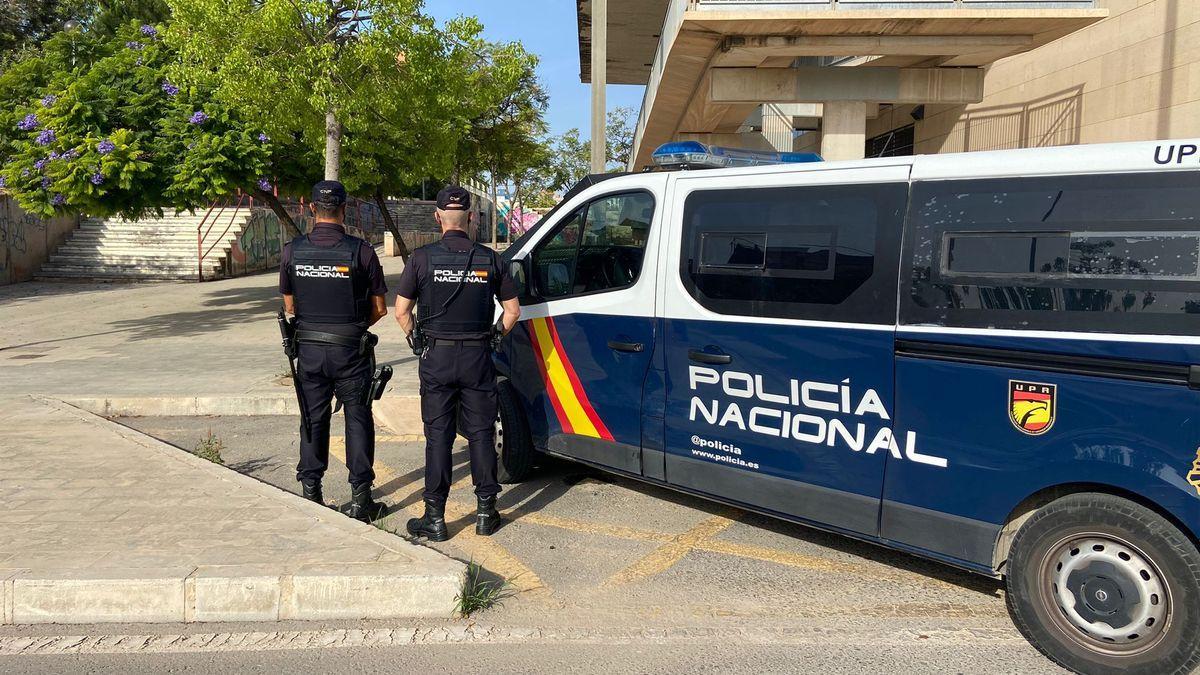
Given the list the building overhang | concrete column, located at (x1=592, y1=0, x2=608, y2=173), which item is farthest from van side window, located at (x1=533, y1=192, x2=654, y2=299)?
the building overhang

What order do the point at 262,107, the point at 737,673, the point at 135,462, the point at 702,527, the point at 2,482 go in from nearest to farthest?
the point at 737,673
the point at 702,527
the point at 2,482
the point at 135,462
the point at 262,107

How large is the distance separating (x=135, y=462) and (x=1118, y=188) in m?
5.96

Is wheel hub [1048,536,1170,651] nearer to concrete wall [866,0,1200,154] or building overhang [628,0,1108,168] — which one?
concrete wall [866,0,1200,154]

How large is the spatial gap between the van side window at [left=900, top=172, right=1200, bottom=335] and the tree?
35.0 ft

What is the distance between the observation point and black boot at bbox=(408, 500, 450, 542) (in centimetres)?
469

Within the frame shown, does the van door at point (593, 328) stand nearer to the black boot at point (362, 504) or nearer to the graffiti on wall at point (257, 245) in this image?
the black boot at point (362, 504)

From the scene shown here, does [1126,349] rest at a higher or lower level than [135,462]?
higher

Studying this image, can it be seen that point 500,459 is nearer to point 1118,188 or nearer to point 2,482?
point 2,482

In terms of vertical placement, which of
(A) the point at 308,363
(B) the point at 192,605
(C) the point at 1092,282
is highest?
(C) the point at 1092,282

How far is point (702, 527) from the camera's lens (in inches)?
197

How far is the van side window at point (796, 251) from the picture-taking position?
377 centimetres

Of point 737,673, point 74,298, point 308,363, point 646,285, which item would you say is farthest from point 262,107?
point 74,298

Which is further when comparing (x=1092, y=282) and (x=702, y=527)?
(x=702, y=527)

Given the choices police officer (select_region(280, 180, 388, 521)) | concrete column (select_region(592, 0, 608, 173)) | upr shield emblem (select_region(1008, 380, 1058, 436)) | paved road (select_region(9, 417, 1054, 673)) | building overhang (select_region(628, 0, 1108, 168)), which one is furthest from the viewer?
building overhang (select_region(628, 0, 1108, 168))
